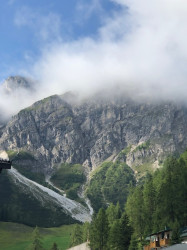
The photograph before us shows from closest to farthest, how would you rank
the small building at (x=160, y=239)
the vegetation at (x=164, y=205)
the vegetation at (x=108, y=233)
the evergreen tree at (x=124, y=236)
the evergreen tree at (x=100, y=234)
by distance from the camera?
the small building at (x=160, y=239)
the vegetation at (x=164, y=205)
the evergreen tree at (x=124, y=236)
the vegetation at (x=108, y=233)
the evergreen tree at (x=100, y=234)

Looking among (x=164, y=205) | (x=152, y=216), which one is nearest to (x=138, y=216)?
(x=152, y=216)

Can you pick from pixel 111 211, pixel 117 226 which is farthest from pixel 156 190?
pixel 111 211

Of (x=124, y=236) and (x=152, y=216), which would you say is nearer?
(x=124, y=236)

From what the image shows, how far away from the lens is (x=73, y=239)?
7047 inches

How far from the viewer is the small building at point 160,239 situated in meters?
75.5

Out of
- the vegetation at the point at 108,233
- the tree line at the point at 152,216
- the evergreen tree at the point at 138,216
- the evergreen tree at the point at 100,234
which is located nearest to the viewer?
the tree line at the point at 152,216

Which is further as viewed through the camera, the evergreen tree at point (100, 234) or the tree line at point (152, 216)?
the evergreen tree at point (100, 234)

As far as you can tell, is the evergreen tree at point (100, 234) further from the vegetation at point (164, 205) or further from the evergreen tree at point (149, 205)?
the evergreen tree at point (149, 205)

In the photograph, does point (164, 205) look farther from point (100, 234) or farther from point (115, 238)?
point (100, 234)

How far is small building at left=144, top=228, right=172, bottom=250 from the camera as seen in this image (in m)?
75.5

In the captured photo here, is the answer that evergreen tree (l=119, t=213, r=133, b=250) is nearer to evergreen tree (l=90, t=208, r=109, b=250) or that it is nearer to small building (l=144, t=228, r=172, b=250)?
small building (l=144, t=228, r=172, b=250)

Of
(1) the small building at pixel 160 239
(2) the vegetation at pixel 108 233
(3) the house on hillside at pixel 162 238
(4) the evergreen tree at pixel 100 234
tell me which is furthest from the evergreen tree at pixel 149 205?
(3) the house on hillside at pixel 162 238

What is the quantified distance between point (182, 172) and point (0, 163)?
62444 mm

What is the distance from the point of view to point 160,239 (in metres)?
76.9
